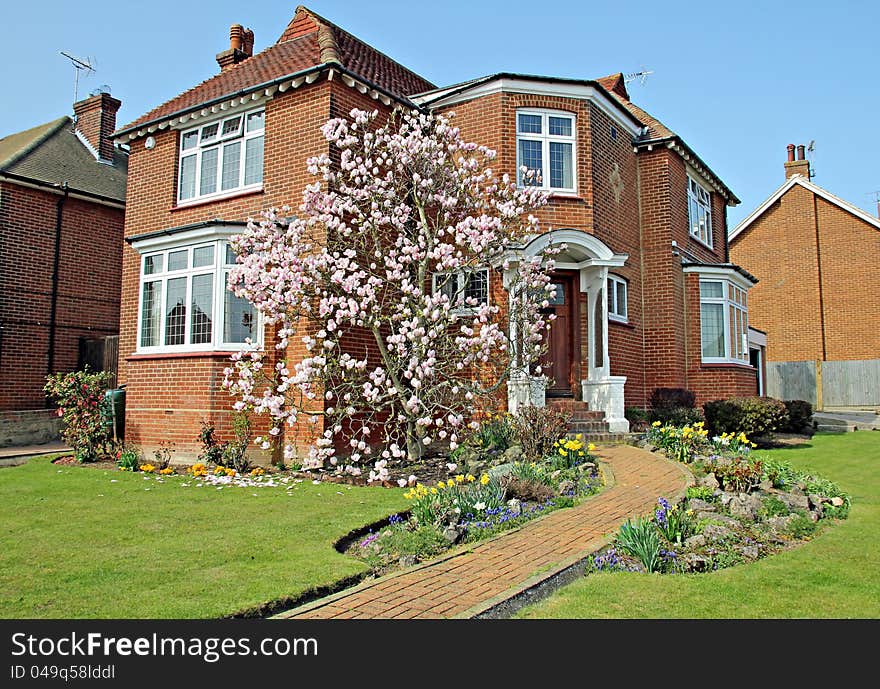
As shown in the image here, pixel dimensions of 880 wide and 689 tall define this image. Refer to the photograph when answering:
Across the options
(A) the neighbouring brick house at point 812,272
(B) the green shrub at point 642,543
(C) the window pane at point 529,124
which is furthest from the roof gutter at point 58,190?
(A) the neighbouring brick house at point 812,272

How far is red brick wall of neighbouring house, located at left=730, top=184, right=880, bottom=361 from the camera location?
29594mm

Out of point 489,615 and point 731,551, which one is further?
point 731,551

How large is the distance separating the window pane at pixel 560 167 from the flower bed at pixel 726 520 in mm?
6816

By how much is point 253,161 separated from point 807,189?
26013mm

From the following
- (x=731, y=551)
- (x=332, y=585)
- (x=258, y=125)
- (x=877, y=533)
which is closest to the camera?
(x=332, y=585)

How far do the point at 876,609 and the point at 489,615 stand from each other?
264cm

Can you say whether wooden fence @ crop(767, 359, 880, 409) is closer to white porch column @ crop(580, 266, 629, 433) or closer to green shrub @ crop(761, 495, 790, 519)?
white porch column @ crop(580, 266, 629, 433)

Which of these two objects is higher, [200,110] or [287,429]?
[200,110]

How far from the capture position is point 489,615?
183 inches

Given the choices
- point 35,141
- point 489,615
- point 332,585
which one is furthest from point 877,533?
point 35,141

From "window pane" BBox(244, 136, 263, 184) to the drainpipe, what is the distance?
292 inches

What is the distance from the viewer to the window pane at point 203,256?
13.0 metres
